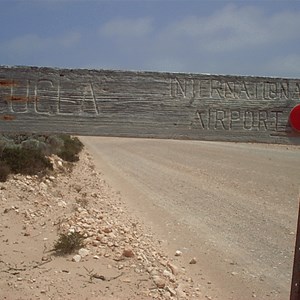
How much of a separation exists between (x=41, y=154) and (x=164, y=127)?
13.1 metres

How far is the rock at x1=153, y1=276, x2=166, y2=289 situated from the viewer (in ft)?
21.7

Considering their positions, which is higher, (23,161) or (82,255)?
(23,161)

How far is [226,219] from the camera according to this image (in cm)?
1124

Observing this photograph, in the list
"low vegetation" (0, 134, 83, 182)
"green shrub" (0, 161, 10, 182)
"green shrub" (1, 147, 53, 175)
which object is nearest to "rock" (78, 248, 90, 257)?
"low vegetation" (0, 134, 83, 182)

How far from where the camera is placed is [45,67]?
3.61 metres

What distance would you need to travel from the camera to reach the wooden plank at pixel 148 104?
362cm

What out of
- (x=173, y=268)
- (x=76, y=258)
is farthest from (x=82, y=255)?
(x=173, y=268)

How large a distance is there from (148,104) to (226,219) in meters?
7.89

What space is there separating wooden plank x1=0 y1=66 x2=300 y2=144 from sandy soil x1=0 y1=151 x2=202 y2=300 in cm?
311

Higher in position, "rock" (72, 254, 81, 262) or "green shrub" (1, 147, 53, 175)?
"green shrub" (1, 147, 53, 175)

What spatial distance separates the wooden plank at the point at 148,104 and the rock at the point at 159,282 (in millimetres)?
3294

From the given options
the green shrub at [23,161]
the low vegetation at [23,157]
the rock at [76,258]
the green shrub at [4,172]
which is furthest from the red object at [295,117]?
the green shrub at [23,161]

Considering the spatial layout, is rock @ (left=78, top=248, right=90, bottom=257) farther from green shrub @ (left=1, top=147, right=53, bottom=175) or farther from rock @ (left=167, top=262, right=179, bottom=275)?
green shrub @ (left=1, top=147, right=53, bottom=175)

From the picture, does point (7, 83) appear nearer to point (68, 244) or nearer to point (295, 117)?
point (295, 117)
